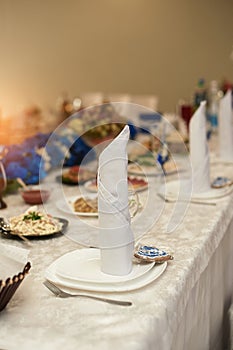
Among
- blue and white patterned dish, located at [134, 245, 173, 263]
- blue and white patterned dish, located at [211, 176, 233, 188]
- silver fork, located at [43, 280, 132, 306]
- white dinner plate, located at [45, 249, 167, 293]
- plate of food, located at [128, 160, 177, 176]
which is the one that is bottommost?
plate of food, located at [128, 160, 177, 176]

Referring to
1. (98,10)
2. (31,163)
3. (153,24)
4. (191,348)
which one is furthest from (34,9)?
(191,348)

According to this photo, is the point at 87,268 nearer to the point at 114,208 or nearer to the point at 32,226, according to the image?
the point at 114,208

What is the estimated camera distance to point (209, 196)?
192 centimetres

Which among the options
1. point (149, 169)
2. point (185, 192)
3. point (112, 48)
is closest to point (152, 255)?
point (185, 192)

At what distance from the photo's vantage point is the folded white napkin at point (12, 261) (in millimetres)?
1122

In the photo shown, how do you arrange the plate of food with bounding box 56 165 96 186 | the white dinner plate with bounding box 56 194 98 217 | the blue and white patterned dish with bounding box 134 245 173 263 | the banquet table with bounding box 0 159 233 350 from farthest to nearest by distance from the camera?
the plate of food with bounding box 56 165 96 186 < the white dinner plate with bounding box 56 194 98 217 < the blue and white patterned dish with bounding box 134 245 173 263 < the banquet table with bounding box 0 159 233 350

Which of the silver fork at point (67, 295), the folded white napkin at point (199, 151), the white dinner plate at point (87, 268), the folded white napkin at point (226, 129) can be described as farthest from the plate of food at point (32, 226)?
the folded white napkin at point (226, 129)

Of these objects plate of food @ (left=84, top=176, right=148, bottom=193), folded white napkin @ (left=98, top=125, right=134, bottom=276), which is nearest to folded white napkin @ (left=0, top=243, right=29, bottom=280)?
folded white napkin @ (left=98, top=125, right=134, bottom=276)

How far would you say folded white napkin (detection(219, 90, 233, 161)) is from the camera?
2697 mm

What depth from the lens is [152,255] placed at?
1.29 m

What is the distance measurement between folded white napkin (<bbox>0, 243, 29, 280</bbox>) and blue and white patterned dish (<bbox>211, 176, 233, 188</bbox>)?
1057mm

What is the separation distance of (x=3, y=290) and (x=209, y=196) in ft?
3.38

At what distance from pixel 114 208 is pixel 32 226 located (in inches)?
16.1

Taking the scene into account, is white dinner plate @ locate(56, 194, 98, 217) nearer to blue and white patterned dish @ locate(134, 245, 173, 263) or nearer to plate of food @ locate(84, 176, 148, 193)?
plate of food @ locate(84, 176, 148, 193)
